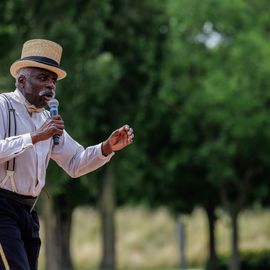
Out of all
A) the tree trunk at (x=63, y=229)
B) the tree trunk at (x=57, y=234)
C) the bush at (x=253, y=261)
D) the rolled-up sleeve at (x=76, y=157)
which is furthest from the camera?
the bush at (x=253, y=261)

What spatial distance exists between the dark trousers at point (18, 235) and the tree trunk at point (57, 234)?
1780 cm

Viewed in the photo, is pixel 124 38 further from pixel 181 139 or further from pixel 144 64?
pixel 181 139

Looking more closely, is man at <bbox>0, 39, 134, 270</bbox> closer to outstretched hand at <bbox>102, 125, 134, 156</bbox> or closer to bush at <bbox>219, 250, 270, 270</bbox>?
outstretched hand at <bbox>102, 125, 134, 156</bbox>

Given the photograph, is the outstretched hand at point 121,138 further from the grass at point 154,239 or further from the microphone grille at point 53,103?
the grass at point 154,239

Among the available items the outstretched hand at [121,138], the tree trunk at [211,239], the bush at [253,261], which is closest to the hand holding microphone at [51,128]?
the outstretched hand at [121,138]

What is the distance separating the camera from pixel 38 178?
24.1 feet

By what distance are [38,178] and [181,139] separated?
1022 inches

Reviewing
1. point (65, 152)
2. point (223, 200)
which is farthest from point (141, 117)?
point (65, 152)

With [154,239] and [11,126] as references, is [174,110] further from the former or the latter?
[154,239]

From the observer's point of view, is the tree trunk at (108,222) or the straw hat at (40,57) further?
the tree trunk at (108,222)

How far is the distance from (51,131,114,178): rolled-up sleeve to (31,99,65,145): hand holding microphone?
647mm

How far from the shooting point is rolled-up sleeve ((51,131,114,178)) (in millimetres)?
7637

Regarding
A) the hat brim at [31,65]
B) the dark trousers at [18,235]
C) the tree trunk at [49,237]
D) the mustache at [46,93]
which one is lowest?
the dark trousers at [18,235]

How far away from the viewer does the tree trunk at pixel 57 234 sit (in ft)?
88.3
